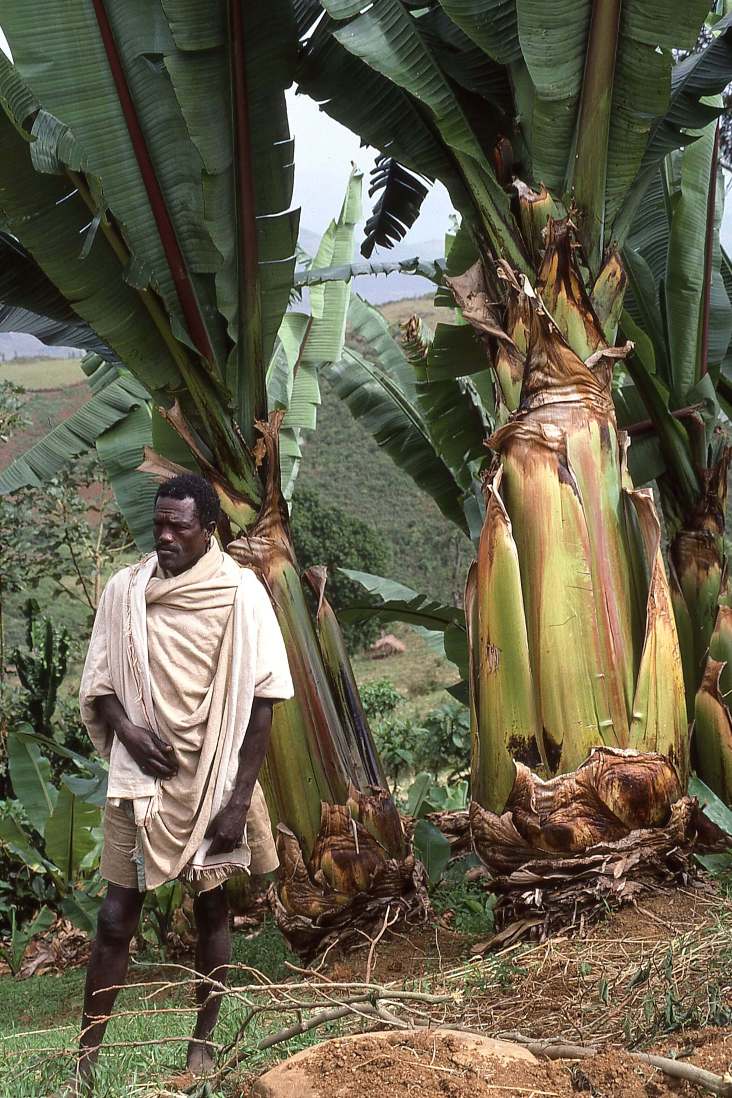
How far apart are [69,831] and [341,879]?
7.23 ft

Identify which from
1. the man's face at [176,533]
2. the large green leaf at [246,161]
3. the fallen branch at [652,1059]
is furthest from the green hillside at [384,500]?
the fallen branch at [652,1059]

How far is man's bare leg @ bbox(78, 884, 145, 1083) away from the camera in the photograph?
120 inches

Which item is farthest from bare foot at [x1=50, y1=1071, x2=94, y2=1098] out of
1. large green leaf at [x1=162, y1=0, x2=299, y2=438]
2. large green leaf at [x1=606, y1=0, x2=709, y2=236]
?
large green leaf at [x1=606, y1=0, x2=709, y2=236]

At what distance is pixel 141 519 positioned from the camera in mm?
6359

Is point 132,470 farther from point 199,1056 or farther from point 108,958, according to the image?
point 199,1056

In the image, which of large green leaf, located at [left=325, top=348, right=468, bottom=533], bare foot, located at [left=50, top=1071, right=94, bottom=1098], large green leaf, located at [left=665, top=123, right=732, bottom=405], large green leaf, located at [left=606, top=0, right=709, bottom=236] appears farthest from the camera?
large green leaf, located at [left=325, top=348, right=468, bottom=533]

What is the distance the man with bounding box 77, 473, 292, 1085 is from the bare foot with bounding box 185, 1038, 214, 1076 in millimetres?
58

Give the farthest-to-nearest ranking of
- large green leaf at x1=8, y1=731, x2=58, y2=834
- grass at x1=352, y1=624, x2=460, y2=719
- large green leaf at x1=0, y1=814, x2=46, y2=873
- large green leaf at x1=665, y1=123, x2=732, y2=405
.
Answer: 1. grass at x1=352, y1=624, x2=460, y2=719
2. large green leaf at x1=8, y1=731, x2=58, y2=834
3. large green leaf at x1=0, y1=814, x2=46, y2=873
4. large green leaf at x1=665, y1=123, x2=732, y2=405

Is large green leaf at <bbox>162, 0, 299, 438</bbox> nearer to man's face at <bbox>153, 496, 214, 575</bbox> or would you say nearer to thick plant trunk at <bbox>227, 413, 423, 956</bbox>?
thick plant trunk at <bbox>227, 413, 423, 956</bbox>

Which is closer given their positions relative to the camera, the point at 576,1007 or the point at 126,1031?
the point at 576,1007

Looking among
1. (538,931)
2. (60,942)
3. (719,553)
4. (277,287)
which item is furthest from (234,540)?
(60,942)

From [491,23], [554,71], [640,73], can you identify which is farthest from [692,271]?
[491,23]

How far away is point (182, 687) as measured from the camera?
3219 mm

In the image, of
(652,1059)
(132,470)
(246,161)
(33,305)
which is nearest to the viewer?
(652,1059)
